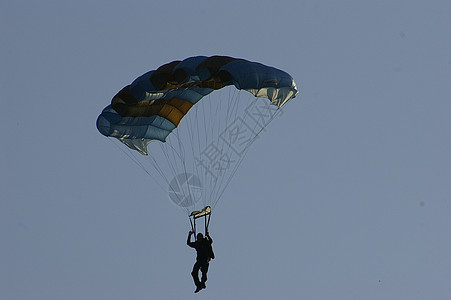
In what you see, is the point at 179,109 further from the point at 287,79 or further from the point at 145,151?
the point at 287,79

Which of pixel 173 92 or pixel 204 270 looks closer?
pixel 204 270

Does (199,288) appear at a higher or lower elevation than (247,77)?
lower

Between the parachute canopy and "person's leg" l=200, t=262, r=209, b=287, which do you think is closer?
the parachute canopy

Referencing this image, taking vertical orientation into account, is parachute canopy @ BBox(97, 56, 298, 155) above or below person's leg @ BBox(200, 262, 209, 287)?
above

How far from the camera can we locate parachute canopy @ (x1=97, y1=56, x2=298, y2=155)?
3607 centimetres

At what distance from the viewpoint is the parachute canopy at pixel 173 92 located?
36.1m

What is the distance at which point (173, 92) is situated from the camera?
126ft

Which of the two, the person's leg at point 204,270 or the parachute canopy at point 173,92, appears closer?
the parachute canopy at point 173,92

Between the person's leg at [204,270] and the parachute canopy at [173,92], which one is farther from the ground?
the parachute canopy at [173,92]

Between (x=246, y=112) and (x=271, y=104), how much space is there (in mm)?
1199

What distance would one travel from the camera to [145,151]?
3956cm

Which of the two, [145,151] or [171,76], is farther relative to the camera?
[145,151]

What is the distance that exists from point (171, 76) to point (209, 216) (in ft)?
12.7

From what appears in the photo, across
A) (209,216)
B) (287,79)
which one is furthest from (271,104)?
(209,216)
